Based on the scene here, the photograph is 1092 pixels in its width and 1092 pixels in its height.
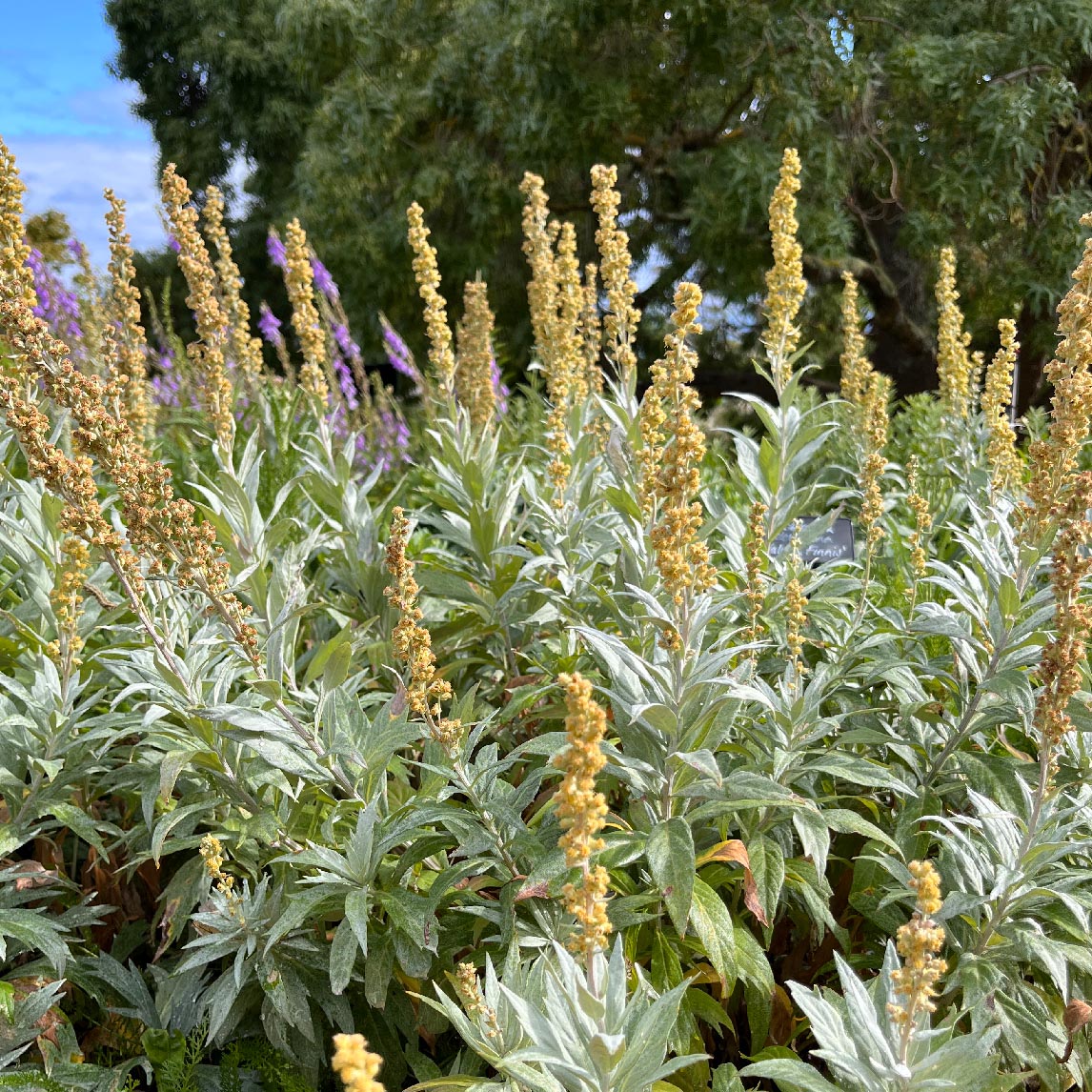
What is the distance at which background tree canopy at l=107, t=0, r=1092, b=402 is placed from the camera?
1152 cm

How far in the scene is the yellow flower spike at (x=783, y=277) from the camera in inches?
119

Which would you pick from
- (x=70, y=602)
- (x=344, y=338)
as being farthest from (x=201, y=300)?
(x=344, y=338)

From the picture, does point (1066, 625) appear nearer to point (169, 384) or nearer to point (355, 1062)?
point (355, 1062)

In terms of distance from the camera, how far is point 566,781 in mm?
1375

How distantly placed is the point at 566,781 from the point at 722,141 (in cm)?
1308

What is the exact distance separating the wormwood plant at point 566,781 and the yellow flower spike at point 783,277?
0.05 ft

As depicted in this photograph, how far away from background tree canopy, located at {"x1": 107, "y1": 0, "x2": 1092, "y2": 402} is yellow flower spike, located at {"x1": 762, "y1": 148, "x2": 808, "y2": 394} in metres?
8.78

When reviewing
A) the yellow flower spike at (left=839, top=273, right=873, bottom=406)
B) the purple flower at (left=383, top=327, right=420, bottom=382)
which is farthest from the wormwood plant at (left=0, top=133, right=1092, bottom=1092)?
the purple flower at (left=383, top=327, right=420, bottom=382)

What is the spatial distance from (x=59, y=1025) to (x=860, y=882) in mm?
1927

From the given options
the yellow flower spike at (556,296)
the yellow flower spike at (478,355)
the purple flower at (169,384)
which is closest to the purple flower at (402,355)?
the yellow flower spike at (478,355)

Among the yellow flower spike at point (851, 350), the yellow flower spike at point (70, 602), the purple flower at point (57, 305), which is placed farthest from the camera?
the purple flower at point (57, 305)

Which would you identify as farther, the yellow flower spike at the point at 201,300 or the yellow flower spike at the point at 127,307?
the yellow flower spike at the point at 127,307

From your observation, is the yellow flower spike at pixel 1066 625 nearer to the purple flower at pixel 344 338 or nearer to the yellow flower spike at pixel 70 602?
the yellow flower spike at pixel 70 602

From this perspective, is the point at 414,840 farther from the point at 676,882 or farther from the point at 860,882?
the point at 860,882
